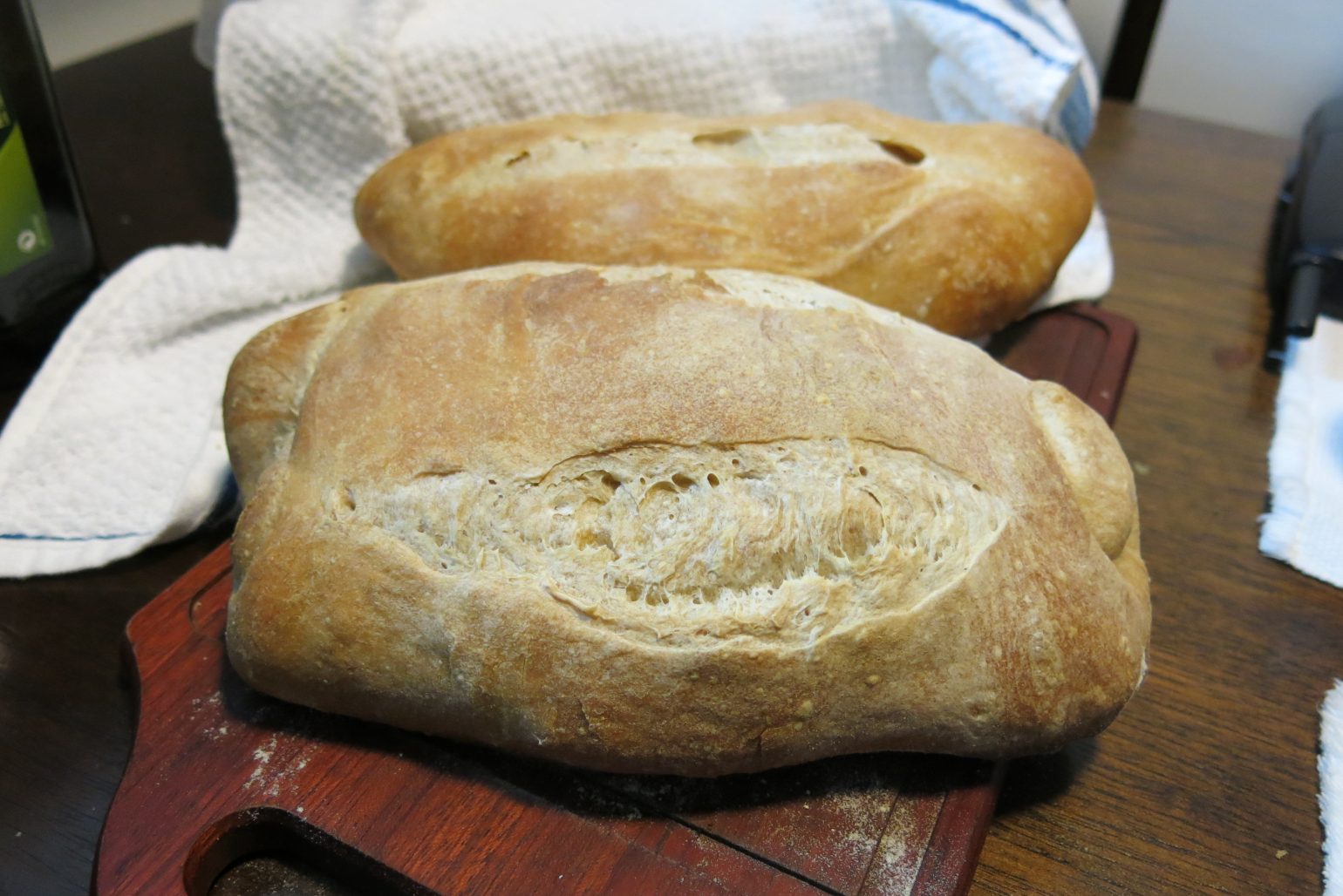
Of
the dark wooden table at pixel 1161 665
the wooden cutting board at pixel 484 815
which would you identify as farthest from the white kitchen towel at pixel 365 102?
the wooden cutting board at pixel 484 815

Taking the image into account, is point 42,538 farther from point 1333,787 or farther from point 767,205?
point 1333,787

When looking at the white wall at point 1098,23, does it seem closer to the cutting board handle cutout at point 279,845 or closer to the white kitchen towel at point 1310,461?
the white kitchen towel at point 1310,461

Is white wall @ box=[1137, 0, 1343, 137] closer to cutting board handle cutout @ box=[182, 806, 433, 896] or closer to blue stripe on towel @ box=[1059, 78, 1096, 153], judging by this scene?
blue stripe on towel @ box=[1059, 78, 1096, 153]

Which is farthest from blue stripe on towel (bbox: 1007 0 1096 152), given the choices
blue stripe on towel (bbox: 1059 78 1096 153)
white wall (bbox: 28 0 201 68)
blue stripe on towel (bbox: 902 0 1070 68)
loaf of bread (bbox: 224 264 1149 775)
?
white wall (bbox: 28 0 201 68)

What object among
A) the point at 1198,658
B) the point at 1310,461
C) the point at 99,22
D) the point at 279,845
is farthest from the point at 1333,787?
the point at 99,22

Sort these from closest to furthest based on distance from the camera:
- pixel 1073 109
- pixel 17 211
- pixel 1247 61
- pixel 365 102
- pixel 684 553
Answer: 1. pixel 684 553
2. pixel 17 211
3. pixel 365 102
4. pixel 1073 109
5. pixel 1247 61

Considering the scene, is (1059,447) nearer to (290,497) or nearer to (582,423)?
(582,423)

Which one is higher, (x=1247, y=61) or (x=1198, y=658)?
(x=1247, y=61)
